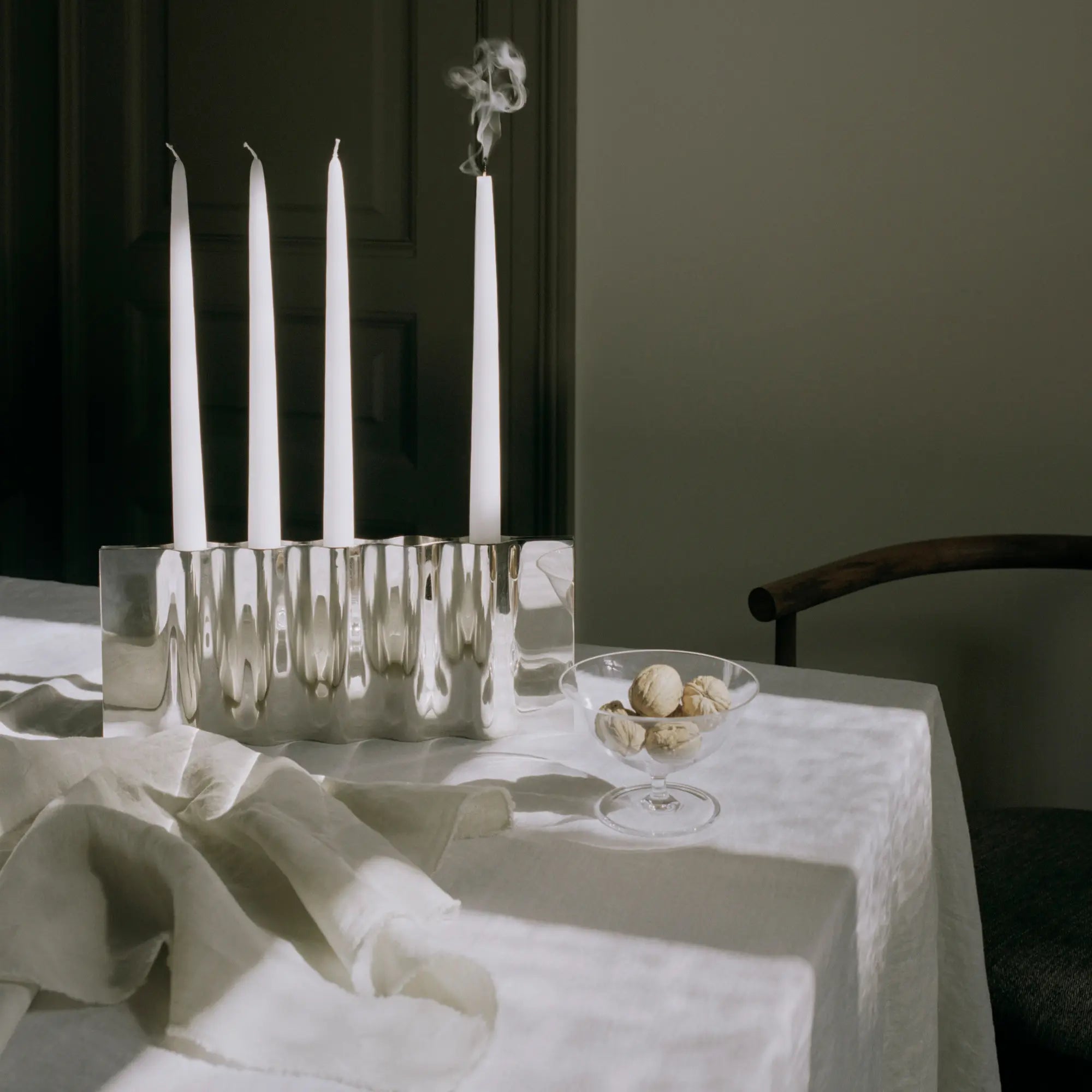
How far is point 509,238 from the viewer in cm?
218

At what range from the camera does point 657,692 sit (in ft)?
2.12

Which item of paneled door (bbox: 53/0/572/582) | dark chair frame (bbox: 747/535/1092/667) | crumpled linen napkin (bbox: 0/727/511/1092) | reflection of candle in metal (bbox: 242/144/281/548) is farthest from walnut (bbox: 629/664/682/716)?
paneled door (bbox: 53/0/572/582)

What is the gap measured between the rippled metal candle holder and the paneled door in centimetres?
146

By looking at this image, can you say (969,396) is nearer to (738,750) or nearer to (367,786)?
(738,750)

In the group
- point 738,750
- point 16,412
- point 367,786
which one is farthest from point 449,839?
point 16,412

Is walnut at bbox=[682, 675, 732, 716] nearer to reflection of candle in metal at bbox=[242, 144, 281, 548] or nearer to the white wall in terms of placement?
reflection of candle in metal at bbox=[242, 144, 281, 548]

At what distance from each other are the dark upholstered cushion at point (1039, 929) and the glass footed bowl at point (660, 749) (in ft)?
1.81

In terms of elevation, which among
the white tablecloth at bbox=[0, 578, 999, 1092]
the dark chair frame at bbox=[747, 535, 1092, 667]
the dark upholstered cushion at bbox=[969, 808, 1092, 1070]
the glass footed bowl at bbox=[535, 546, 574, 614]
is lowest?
the dark upholstered cushion at bbox=[969, 808, 1092, 1070]

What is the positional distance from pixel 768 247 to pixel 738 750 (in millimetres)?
1478

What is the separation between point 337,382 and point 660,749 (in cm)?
30

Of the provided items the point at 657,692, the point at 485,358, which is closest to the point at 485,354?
the point at 485,358

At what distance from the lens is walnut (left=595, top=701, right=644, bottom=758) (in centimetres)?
61

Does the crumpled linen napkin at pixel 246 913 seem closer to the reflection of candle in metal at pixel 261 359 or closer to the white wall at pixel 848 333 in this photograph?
the reflection of candle in metal at pixel 261 359

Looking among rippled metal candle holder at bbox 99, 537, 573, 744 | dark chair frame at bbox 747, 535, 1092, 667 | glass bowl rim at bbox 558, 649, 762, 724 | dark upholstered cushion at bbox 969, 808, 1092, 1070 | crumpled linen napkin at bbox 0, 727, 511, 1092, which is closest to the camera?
crumpled linen napkin at bbox 0, 727, 511, 1092
